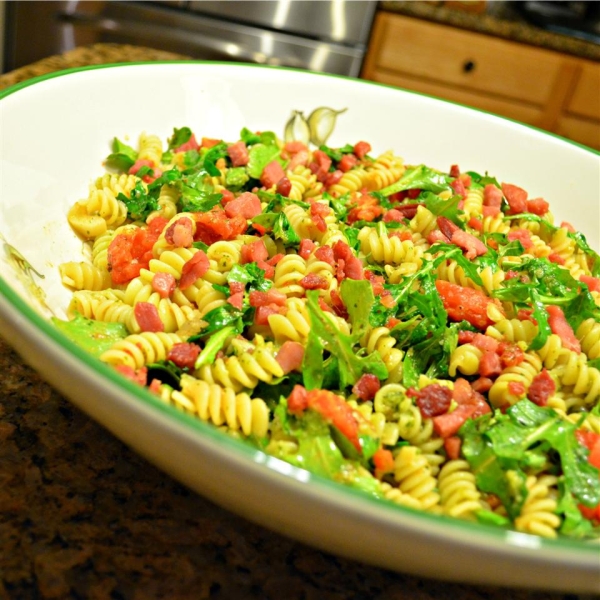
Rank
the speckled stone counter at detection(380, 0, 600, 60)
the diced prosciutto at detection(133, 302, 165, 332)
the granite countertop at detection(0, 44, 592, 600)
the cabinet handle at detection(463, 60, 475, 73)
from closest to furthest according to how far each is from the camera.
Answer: the granite countertop at detection(0, 44, 592, 600), the diced prosciutto at detection(133, 302, 165, 332), the speckled stone counter at detection(380, 0, 600, 60), the cabinet handle at detection(463, 60, 475, 73)

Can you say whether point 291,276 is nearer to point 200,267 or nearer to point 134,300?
point 200,267

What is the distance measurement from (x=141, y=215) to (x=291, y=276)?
48 cm

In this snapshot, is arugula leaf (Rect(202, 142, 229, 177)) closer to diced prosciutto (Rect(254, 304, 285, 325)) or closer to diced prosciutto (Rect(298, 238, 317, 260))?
diced prosciutto (Rect(298, 238, 317, 260))

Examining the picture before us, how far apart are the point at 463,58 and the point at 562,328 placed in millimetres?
3821

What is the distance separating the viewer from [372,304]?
4.33ft

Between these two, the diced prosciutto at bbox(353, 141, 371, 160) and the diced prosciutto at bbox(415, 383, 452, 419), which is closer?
the diced prosciutto at bbox(415, 383, 452, 419)

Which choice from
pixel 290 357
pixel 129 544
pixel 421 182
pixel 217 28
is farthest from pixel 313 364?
pixel 217 28

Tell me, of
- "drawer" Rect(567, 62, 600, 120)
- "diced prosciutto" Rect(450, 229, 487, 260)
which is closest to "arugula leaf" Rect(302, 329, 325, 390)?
"diced prosciutto" Rect(450, 229, 487, 260)

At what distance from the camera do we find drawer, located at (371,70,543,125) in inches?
191

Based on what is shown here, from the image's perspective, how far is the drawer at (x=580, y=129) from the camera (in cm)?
495

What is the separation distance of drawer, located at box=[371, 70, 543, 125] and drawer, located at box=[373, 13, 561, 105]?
0.06 meters

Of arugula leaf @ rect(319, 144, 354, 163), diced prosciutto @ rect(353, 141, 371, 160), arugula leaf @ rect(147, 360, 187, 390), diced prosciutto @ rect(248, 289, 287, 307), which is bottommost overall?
arugula leaf @ rect(147, 360, 187, 390)

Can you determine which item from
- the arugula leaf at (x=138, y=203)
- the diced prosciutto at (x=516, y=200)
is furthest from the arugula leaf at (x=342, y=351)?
the diced prosciutto at (x=516, y=200)

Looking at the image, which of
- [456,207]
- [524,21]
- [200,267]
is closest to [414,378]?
[200,267]
